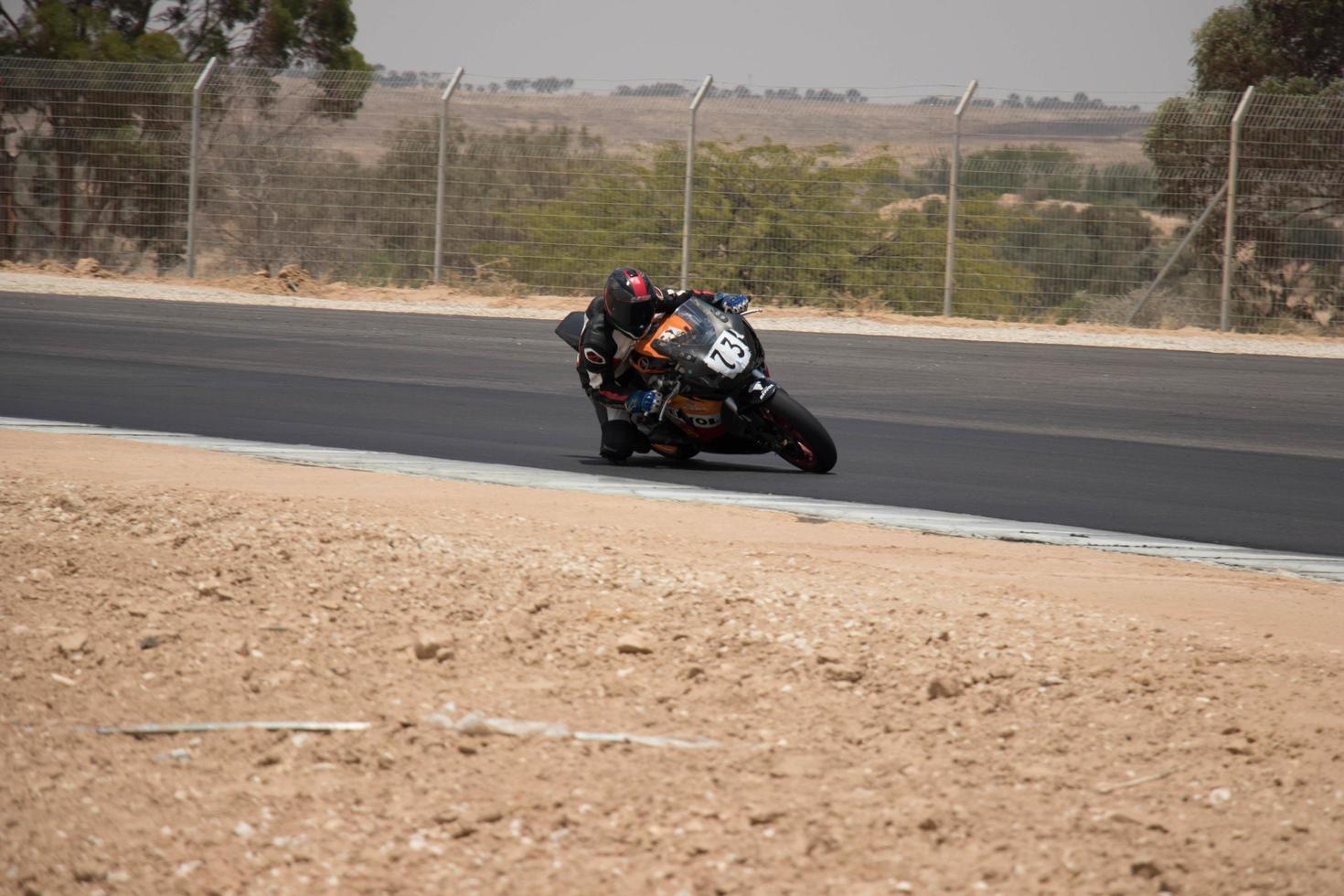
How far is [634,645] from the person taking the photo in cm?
554

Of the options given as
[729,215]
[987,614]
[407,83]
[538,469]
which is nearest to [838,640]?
[987,614]

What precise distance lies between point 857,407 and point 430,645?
28.2 feet

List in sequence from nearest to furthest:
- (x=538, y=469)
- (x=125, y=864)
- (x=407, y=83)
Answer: (x=125, y=864), (x=538, y=469), (x=407, y=83)

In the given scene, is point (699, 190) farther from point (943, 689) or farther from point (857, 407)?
point (943, 689)

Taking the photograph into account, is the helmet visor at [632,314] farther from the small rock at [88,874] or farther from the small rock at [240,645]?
the small rock at [88,874]

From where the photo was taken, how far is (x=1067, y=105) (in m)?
23.1

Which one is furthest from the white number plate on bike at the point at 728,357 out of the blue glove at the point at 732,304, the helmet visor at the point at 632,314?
the helmet visor at the point at 632,314

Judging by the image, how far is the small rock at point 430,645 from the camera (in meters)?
5.44

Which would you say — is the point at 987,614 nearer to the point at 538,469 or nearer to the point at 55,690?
the point at 55,690

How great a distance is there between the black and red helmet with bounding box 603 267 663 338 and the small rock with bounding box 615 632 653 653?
4.55m

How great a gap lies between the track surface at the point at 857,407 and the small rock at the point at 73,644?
4.76 meters

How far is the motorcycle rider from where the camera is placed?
9.93 meters

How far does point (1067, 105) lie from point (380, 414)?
46.6 feet

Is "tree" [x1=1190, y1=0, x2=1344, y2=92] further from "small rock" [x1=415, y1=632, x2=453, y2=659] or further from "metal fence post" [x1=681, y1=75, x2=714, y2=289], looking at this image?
"small rock" [x1=415, y1=632, x2=453, y2=659]
